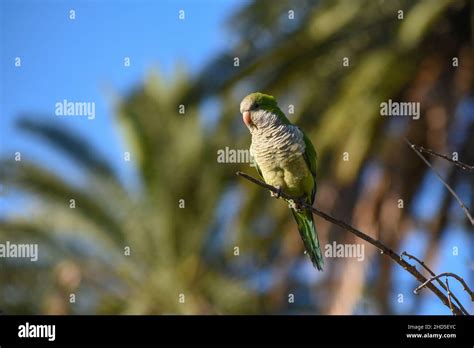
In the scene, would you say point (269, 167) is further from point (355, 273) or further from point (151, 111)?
point (151, 111)

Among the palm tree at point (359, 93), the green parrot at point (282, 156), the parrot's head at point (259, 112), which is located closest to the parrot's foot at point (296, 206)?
the green parrot at point (282, 156)

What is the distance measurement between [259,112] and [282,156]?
1.27 feet

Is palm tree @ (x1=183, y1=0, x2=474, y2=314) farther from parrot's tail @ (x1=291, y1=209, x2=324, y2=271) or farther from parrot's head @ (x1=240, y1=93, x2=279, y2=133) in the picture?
parrot's tail @ (x1=291, y1=209, x2=324, y2=271)

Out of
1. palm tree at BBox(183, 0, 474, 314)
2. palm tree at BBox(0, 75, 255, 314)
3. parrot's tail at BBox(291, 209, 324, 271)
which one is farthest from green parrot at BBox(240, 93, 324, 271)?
palm tree at BBox(0, 75, 255, 314)

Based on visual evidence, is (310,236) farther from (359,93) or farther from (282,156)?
(359,93)

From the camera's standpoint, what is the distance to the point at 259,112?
21.1ft

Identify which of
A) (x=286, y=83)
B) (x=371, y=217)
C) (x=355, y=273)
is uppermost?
(x=286, y=83)

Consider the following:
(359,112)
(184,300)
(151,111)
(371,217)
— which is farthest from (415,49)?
(184,300)

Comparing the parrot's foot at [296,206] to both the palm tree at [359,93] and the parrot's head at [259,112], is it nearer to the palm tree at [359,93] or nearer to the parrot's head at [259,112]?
the parrot's head at [259,112]

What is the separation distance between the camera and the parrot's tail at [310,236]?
20.4ft

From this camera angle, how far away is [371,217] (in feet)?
35.8

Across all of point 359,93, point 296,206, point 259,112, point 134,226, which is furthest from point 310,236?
point 134,226
